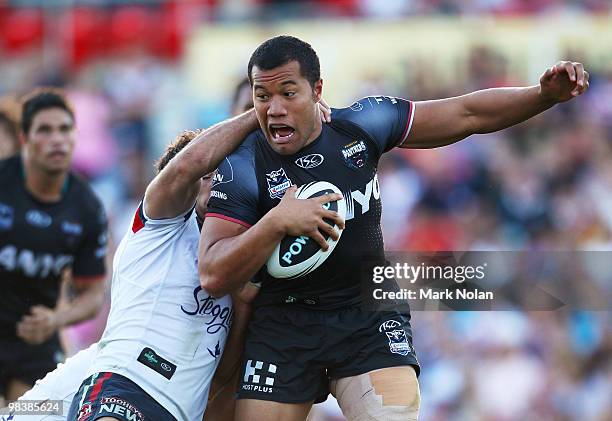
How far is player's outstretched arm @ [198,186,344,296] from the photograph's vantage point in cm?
497

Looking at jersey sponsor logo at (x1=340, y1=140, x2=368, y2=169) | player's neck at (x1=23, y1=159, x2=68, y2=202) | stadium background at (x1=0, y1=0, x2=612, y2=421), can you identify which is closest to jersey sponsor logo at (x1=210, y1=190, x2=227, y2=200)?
jersey sponsor logo at (x1=340, y1=140, x2=368, y2=169)

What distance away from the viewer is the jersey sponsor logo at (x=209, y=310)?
5512 millimetres

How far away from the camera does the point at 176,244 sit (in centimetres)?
560

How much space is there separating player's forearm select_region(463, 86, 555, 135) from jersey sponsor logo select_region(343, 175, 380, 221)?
590 mm

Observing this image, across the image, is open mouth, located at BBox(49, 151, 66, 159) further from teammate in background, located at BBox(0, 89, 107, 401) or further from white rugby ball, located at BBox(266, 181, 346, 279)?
white rugby ball, located at BBox(266, 181, 346, 279)

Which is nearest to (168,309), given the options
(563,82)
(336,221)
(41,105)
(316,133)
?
(336,221)

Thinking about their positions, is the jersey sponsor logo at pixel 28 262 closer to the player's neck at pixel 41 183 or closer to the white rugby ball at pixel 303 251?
the player's neck at pixel 41 183

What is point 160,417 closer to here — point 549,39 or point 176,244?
point 176,244

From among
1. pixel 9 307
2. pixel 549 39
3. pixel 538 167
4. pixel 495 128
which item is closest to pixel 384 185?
pixel 538 167

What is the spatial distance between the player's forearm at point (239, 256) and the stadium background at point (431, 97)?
18.7 feet

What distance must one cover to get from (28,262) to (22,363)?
727 mm

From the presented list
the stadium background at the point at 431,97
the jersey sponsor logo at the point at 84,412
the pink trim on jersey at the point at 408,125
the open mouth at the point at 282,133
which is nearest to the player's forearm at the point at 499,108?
the pink trim on jersey at the point at 408,125

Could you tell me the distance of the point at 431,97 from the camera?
1208cm

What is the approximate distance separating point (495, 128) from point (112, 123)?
885cm
